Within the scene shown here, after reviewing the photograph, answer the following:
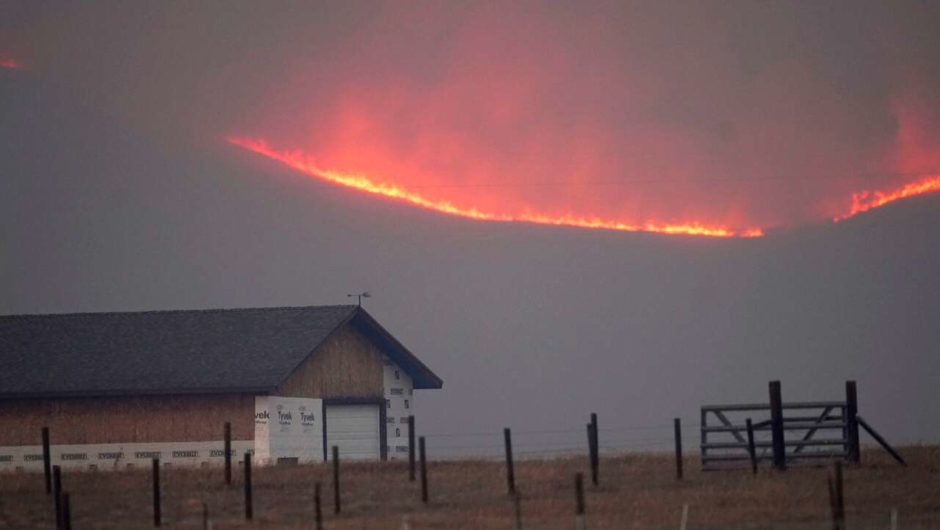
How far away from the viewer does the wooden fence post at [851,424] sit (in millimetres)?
37594


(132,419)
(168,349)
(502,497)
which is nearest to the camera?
(502,497)

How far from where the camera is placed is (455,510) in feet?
99.9

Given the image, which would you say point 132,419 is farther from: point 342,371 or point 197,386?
point 342,371

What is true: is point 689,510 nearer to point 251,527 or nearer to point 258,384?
point 251,527

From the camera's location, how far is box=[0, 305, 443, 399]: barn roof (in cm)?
5019

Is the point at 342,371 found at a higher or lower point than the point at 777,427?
higher

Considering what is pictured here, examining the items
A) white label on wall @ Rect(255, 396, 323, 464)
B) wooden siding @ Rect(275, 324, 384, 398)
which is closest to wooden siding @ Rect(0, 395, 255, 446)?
white label on wall @ Rect(255, 396, 323, 464)

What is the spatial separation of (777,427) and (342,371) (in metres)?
22.3

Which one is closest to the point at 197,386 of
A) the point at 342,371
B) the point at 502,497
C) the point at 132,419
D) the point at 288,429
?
the point at 132,419

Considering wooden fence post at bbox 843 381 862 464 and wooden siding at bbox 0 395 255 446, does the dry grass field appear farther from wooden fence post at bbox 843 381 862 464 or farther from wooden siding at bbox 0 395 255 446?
wooden siding at bbox 0 395 255 446

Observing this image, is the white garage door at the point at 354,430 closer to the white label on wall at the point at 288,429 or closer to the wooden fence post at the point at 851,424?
the white label on wall at the point at 288,429

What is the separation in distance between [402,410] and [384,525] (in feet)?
103

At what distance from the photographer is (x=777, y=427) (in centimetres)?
3691

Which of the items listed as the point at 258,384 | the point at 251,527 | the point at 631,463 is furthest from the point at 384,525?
the point at 258,384
